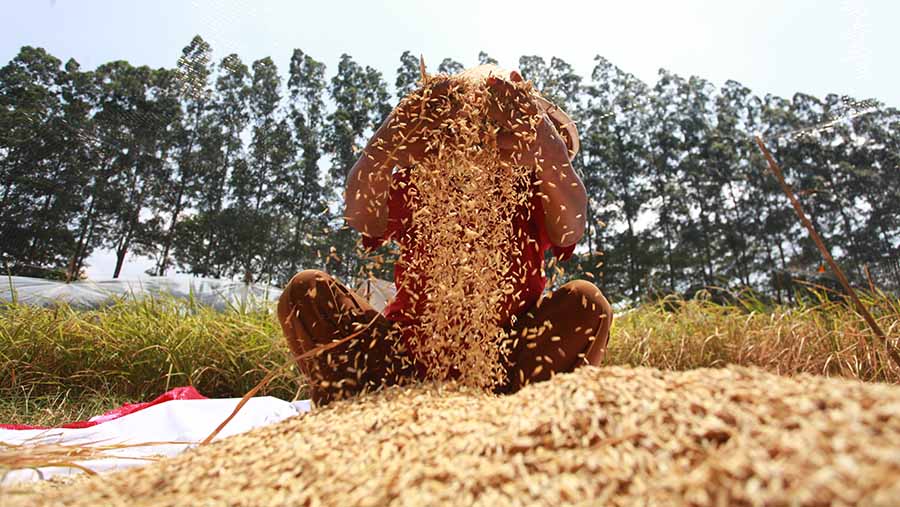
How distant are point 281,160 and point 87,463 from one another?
684 inches

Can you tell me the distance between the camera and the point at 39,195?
14.3 m

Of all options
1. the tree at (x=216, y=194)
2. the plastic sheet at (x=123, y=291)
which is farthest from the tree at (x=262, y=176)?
the plastic sheet at (x=123, y=291)

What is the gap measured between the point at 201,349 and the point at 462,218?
2.73 meters

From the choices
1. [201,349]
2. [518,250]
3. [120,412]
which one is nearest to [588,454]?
[518,250]

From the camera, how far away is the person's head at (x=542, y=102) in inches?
64.5

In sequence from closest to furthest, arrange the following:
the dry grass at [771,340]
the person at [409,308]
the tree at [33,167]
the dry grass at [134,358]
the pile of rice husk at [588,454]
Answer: the pile of rice husk at [588,454]
the person at [409,308]
the dry grass at [771,340]
the dry grass at [134,358]
the tree at [33,167]

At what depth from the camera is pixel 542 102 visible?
175 centimetres

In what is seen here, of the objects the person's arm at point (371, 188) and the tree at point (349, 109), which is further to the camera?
the tree at point (349, 109)

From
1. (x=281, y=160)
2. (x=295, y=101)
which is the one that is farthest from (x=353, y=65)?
(x=281, y=160)

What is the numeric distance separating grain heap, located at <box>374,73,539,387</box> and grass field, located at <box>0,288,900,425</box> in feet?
5.95

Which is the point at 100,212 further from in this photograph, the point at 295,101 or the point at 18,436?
the point at 18,436

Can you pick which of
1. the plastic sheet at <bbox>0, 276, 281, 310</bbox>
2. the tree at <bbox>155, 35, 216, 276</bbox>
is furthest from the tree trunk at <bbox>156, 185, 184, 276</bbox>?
the plastic sheet at <bbox>0, 276, 281, 310</bbox>

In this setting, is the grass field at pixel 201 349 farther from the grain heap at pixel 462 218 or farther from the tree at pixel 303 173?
the tree at pixel 303 173

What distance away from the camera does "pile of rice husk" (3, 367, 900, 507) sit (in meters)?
0.51
